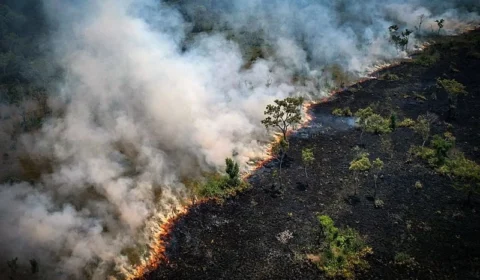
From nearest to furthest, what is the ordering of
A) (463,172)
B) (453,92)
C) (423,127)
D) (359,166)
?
1. (463,172)
2. (359,166)
3. (423,127)
4. (453,92)

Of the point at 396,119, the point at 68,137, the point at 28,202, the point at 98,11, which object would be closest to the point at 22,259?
the point at 28,202

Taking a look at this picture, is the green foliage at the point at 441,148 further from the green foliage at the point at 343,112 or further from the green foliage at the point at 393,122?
the green foliage at the point at 343,112

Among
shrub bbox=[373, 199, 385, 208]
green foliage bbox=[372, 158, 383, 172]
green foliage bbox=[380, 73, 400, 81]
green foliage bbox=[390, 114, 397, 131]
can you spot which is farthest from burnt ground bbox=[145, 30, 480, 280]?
green foliage bbox=[380, 73, 400, 81]

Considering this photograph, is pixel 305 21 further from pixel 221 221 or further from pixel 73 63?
pixel 221 221

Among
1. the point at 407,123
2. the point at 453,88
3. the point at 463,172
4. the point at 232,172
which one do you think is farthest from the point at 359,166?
the point at 453,88

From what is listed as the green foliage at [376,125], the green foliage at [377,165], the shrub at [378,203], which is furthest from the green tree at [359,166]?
the green foliage at [376,125]

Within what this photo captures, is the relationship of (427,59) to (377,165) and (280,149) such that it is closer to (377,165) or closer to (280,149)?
(377,165)

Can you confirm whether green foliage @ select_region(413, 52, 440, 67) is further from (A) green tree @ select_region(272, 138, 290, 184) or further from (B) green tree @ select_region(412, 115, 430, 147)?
(A) green tree @ select_region(272, 138, 290, 184)
